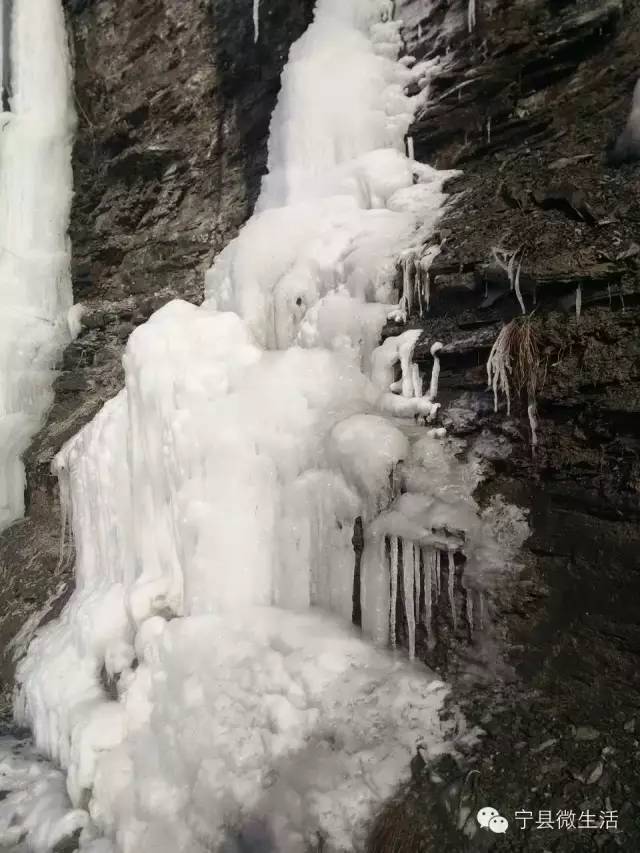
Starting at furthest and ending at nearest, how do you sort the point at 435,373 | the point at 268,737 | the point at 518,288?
the point at 435,373, the point at 518,288, the point at 268,737

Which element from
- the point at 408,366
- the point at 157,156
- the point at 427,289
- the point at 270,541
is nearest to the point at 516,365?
the point at 408,366

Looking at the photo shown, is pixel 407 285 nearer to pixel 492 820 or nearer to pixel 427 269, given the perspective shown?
pixel 427 269

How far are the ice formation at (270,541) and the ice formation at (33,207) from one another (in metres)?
2.10

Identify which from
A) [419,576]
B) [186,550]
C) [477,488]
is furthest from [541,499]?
[186,550]

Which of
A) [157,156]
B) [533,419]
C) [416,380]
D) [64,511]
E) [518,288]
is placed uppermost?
[157,156]

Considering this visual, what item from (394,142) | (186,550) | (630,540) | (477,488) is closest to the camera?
(630,540)

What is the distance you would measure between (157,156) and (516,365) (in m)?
5.63

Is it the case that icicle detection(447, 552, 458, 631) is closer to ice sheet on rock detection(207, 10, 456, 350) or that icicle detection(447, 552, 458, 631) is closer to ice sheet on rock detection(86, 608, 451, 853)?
ice sheet on rock detection(86, 608, 451, 853)

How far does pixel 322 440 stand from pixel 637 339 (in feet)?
5.74

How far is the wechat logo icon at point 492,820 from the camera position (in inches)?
85.7

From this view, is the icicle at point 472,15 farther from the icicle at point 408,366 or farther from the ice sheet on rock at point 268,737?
the ice sheet on rock at point 268,737

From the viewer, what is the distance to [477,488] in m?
3.09

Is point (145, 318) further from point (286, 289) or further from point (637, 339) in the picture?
point (637, 339)

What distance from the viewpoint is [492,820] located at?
2207 millimetres
